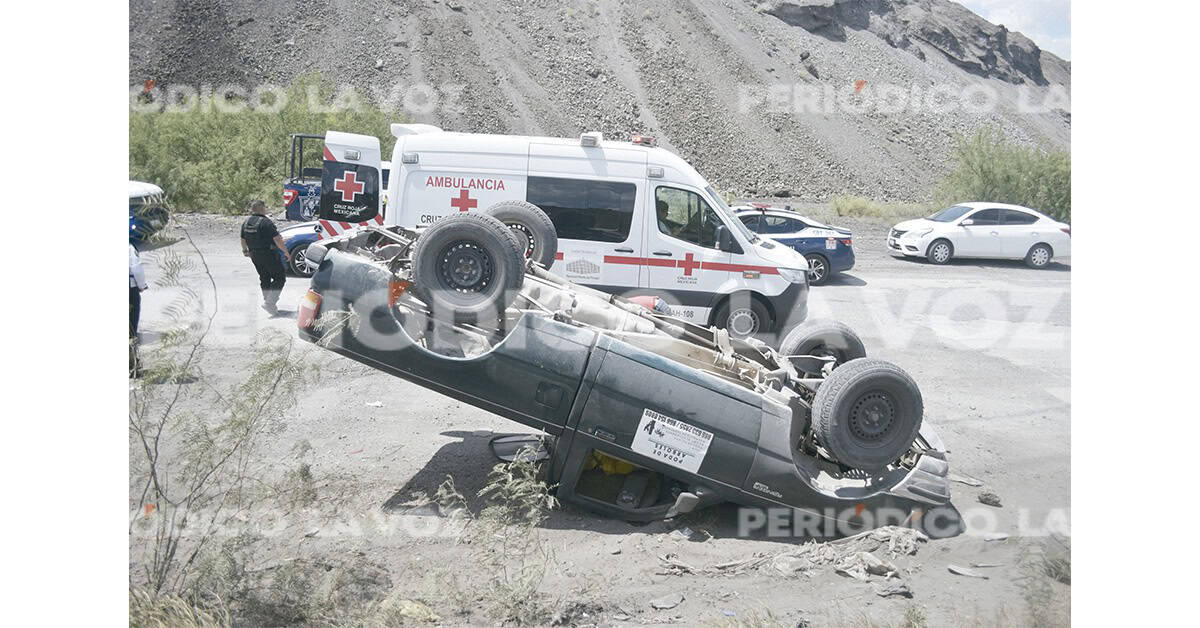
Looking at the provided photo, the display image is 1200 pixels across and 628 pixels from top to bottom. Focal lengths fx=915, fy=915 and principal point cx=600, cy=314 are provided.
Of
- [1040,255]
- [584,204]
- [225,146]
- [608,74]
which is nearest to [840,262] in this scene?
[1040,255]

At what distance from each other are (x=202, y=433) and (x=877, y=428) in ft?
13.8

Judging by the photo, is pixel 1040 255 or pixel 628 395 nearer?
pixel 628 395

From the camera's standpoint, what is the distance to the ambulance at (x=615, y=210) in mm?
10930

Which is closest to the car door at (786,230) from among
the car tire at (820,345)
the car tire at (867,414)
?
the car tire at (820,345)

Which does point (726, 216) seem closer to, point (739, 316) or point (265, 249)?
point (739, 316)

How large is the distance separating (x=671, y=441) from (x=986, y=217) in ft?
60.3

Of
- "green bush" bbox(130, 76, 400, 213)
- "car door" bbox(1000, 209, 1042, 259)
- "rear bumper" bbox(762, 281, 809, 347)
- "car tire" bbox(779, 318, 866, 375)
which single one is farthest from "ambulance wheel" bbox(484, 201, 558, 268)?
"green bush" bbox(130, 76, 400, 213)

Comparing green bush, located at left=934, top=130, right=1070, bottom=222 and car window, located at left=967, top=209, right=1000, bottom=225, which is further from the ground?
green bush, located at left=934, top=130, right=1070, bottom=222

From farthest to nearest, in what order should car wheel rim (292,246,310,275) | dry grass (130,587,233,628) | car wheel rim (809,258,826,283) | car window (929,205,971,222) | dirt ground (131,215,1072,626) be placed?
car window (929,205,971,222)
car wheel rim (809,258,826,283)
car wheel rim (292,246,310,275)
dirt ground (131,215,1072,626)
dry grass (130,587,233,628)

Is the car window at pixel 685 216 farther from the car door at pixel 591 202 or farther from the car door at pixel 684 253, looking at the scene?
the car door at pixel 591 202

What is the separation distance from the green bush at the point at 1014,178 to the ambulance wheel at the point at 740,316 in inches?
823

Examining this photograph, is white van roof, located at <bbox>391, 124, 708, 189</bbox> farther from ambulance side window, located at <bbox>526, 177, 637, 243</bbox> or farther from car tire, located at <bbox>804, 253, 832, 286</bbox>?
car tire, located at <bbox>804, 253, 832, 286</bbox>

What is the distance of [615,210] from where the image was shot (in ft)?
36.1

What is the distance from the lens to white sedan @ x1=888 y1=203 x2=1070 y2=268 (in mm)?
21469
